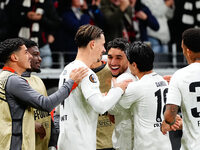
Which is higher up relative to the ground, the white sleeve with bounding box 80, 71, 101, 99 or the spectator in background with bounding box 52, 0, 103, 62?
the spectator in background with bounding box 52, 0, 103, 62

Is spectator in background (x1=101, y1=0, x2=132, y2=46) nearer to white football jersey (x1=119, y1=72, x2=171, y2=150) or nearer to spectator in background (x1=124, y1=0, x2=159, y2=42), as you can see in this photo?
spectator in background (x1=124, y1=0, x2=159, y2=42)

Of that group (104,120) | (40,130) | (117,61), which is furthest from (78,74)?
(104,120)

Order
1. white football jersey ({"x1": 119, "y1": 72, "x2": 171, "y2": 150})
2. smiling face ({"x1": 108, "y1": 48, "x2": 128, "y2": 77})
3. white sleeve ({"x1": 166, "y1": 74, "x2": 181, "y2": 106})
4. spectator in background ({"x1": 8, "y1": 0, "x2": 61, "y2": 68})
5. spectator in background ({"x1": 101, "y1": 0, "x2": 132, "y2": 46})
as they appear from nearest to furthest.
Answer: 1. white sleeve ({"x1": 166, "y1": 74, "x2": 181, "y2": 106})
2. white football jersey ({"x1": 119, "y1": 72, "x2": 171, "y2": 150})
3. smiling face ({"x1": 108, "y1": 48, "x2": 128, "y2": 77})
4. spectator in background ({"x1": 8, "y1": 0, "x2": 61, "y2": 68})
5. spectator in background ({"x1": 101, "y1": 0, "x2": 132, "y2": 46})

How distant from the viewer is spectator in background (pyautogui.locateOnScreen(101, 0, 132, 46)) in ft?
26.6

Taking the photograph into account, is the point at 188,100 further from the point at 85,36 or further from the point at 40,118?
the point at 40,118

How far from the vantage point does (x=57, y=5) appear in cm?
839

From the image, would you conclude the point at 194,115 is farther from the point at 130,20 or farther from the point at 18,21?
the point at 130,20

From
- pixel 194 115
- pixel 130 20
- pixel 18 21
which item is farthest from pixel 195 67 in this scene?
pixel 130 20

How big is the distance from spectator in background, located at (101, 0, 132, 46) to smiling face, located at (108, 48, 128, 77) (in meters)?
3.45

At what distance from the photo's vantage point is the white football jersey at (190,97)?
12.3 ft

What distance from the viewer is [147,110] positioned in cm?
404

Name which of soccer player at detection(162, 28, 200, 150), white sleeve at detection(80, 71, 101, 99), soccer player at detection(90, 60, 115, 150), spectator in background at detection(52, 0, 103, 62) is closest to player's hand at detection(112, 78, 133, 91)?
white sleeve at detection(80, 71, 101, 99)

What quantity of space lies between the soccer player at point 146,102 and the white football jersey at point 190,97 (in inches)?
12.7

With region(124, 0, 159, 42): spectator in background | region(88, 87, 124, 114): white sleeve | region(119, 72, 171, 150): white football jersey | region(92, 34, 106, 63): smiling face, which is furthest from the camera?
region(124, 0, 159, 42): spectator in background
